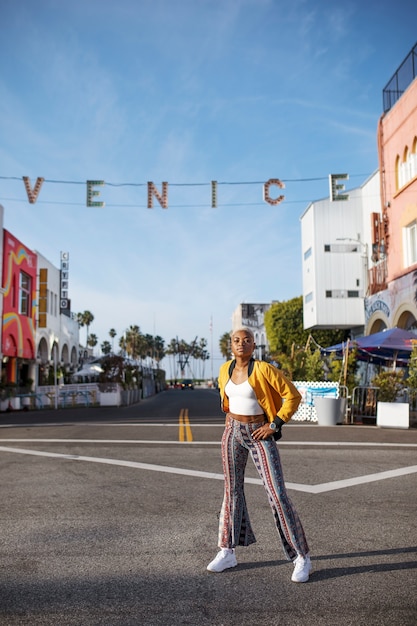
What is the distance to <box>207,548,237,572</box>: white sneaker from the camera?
167 inches

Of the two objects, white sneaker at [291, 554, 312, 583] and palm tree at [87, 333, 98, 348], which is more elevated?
palm tree at [87, 333, 98, 348]

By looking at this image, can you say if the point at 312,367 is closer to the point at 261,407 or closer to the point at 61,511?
the point at 61,511

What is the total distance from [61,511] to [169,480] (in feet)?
6.85

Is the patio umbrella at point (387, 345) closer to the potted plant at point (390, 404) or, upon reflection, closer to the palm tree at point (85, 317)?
the potted plant at point (390, 404)

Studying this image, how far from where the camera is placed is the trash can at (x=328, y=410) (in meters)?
17.5

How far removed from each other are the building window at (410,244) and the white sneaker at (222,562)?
2325cm

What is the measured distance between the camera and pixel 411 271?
24984 millimetres

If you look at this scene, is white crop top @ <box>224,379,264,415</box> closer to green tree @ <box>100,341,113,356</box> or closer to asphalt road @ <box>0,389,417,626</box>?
asphalt road @ <box>0,389,417,626</box>

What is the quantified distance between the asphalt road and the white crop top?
3.81 ft

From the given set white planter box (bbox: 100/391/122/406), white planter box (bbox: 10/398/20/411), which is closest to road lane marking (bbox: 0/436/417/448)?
white planter box (bbox: 10/398/20/411)

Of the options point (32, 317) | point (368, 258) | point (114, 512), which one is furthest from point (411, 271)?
point (32, 317)

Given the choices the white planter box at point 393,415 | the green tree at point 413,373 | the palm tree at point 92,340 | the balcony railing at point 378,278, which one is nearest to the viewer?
the white planter box at point 393,415

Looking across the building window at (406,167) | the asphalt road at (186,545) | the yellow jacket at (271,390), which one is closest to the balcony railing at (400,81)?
the building window at (406,167)

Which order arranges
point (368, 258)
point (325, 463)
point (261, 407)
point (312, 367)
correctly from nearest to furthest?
point (261, 407)
point (325, 463)
point (312, 367)
point (368, 258)
